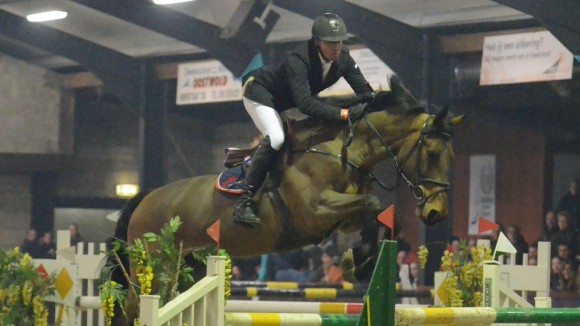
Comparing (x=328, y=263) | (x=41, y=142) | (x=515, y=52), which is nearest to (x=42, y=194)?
(x=41, y=142)

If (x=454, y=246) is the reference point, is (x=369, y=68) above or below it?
above

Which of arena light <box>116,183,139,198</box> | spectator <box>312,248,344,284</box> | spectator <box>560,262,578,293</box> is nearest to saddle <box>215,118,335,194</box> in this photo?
spectator <box>560,262,578,293</box>

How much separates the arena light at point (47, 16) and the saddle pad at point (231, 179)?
8.27 m

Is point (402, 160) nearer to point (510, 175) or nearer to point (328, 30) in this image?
point (328, 30)

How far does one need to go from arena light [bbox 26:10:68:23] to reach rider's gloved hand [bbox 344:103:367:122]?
864 centimetres

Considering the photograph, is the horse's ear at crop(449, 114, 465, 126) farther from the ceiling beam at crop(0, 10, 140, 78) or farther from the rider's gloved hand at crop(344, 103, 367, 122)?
the ceiling beam at crop(0, 10, 140, 78)

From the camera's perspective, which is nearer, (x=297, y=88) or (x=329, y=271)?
(x=297, y=88)

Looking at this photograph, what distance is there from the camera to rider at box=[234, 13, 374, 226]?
4.92 m

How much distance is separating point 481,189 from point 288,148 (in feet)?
24.9

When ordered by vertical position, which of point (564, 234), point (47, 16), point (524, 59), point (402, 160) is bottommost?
point (564, 234)

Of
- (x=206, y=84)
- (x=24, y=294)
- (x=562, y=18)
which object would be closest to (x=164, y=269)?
(x=24, y=294)

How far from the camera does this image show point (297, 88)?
4.91 m

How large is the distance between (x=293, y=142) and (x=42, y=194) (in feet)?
39.2

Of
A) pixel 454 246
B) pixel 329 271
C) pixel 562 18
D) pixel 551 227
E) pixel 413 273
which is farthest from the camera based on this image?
pixel 329 271
